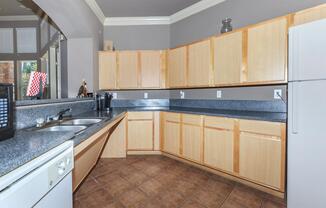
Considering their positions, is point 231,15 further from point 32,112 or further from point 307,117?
point 32,112

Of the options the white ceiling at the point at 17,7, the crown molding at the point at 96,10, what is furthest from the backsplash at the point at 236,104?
the white ceiling at the point at 17,7

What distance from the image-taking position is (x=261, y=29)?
7.43 feet

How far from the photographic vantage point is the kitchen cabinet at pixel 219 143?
234 cm

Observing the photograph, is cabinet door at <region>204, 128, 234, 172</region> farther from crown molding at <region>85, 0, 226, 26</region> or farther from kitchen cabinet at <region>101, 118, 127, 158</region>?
crown molding at <region>85, 0, 226, 26</region>

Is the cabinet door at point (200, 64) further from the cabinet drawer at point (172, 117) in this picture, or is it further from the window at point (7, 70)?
the window at point (7, 70)

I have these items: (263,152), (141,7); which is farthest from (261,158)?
(141,7)

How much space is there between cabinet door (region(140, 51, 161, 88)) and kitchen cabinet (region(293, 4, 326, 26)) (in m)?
2.21

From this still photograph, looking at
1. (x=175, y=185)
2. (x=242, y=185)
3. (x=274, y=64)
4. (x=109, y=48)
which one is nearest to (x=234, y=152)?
(x=242, y=185)

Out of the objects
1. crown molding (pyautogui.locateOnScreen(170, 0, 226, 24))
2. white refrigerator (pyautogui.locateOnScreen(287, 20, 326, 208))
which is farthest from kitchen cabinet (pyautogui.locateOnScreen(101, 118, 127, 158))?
white refrigerator (pyautogui.locateOnScreen(287, 20, 326, 208))

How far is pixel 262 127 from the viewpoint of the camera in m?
2.03

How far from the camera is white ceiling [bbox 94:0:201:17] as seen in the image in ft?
10.6

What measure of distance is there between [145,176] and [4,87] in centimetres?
191

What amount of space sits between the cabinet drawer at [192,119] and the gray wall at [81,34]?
67.8 inches

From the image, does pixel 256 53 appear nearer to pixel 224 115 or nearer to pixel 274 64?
pixel 274 64
